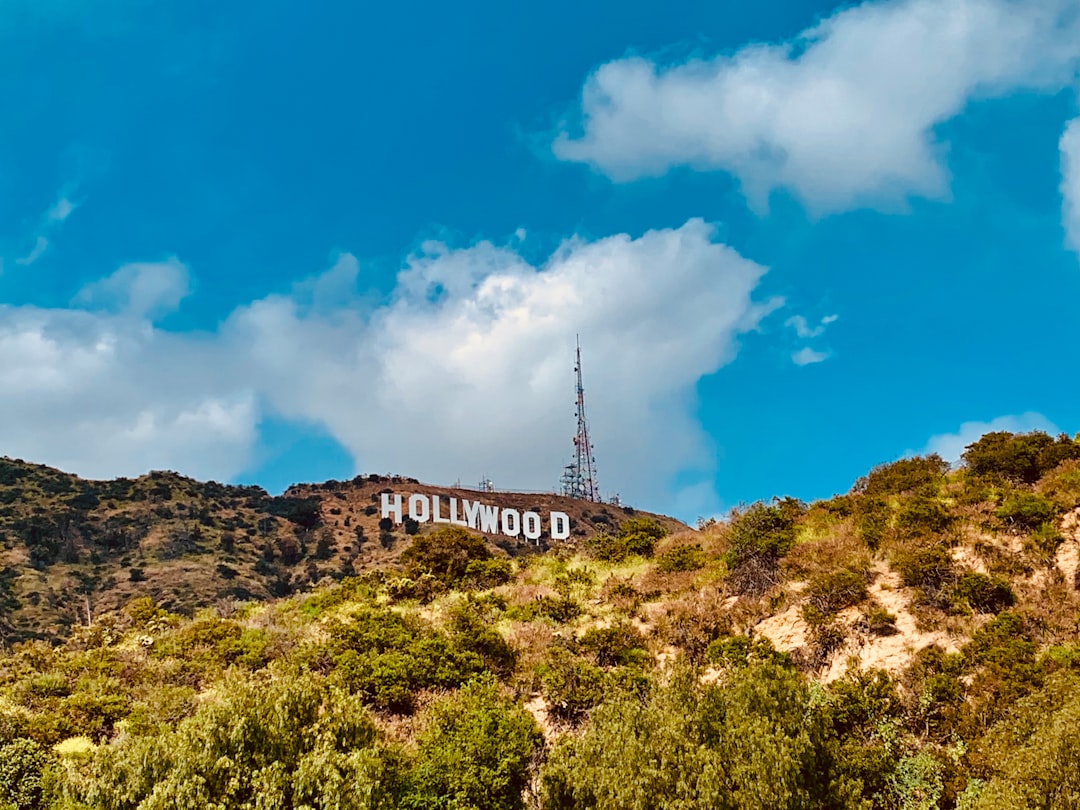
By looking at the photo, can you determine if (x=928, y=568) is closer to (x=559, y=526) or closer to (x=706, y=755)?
(x=706, y=755)

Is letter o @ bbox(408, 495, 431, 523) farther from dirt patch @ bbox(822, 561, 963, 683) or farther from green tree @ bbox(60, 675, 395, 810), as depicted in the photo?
green tree @ bbox(60, 675, 395, 810)

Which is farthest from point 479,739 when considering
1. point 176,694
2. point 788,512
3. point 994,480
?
point 994,480

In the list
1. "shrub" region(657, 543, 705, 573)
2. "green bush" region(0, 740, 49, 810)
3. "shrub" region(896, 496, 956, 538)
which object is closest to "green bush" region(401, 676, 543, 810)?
"green bush" region(0, 740, 49, 810)

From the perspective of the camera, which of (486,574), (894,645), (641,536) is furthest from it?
(641,536)

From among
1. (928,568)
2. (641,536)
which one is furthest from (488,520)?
(928,568)

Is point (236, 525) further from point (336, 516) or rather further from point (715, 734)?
point (715, 734)

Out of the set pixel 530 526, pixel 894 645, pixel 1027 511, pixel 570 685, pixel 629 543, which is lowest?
pixel 570 685

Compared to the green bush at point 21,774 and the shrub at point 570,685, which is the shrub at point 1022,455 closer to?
the shrub at point 570,685

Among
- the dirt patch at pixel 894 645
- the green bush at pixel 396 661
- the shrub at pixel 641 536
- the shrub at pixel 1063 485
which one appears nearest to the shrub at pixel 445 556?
the shrub at pixel 641 536
